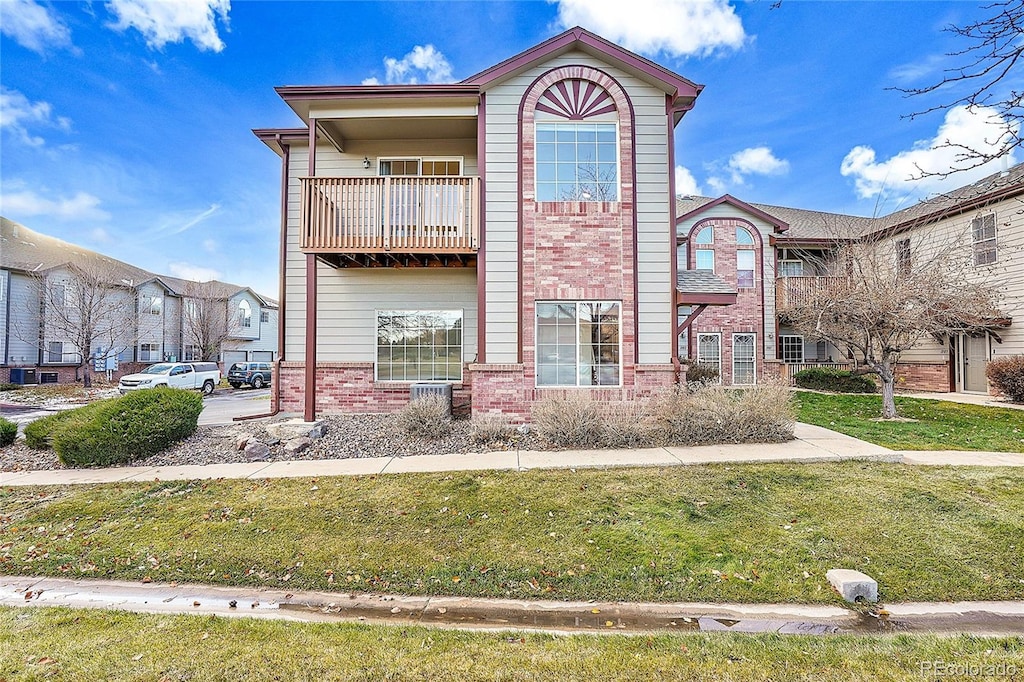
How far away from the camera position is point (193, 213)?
983 inches

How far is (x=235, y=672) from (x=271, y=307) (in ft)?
145

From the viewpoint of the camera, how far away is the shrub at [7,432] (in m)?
8.41

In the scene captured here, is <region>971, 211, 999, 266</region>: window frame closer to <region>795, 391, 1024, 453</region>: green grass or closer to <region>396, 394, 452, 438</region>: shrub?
<region>795, 391, 1024, 453</region>: green grass

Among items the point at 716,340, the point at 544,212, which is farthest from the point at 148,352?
the point at 716,340

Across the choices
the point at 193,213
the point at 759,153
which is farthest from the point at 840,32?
the point at 193,213

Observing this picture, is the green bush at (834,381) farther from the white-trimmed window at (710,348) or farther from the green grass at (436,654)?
the green grass at (436,654)

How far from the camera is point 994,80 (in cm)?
356

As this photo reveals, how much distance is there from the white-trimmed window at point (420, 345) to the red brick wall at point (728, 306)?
12095mm

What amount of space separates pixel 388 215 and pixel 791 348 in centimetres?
1884

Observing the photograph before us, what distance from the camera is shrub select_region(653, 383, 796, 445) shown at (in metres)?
7.47

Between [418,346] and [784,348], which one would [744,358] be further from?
[418,346]

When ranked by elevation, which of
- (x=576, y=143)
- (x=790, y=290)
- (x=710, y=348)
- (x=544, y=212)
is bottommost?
(x=710, y=348)

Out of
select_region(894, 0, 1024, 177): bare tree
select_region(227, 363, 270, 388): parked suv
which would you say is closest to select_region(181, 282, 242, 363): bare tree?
select_region(227, 363, 270, 388): parked suv

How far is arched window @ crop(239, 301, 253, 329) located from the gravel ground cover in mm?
31118
